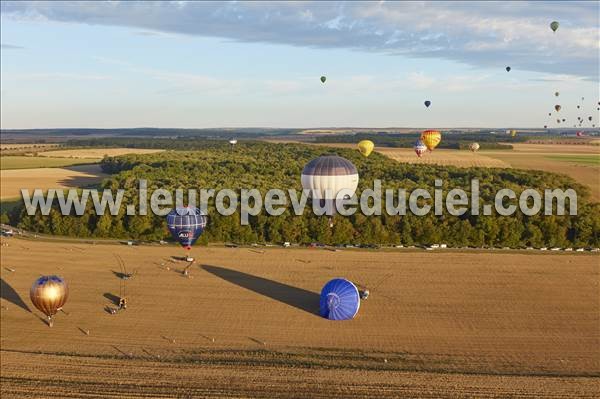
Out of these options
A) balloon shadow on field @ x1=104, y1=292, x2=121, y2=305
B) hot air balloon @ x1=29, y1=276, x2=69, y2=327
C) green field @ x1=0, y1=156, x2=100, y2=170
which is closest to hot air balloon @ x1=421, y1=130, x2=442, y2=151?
balloon shadow on field @ x1=104, y1=292, x2=121, y2=305

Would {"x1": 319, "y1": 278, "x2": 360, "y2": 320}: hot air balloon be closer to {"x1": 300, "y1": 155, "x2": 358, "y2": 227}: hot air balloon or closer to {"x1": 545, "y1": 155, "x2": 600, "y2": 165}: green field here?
{"x1": 300, "y1": 155, "x2": 358, "y2": 227}: hot air balloon

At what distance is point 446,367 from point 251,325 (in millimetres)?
10609

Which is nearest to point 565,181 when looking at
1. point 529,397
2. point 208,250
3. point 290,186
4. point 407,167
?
point 407,167

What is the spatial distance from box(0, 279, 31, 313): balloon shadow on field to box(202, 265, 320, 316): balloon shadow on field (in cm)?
1229

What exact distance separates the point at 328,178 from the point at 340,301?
13014 millimetres

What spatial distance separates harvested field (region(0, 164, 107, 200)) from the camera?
88531 millimetres

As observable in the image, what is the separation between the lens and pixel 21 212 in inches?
2319

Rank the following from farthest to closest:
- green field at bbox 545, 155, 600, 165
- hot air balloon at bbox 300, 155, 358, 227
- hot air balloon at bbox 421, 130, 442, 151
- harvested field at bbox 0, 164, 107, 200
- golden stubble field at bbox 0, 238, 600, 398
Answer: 1. green field at bbox 545, 155, 600, 165
2. harvested field at bbox 0, 164, 107, 200
3. hot air balloon at bbox 421, 130, 442, 151
4. hot air balloon at bbox 300, 155, 358, 227
5. golden stubble field at bbox 0, 238, 600, 398

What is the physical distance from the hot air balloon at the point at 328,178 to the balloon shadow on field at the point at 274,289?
7937mm

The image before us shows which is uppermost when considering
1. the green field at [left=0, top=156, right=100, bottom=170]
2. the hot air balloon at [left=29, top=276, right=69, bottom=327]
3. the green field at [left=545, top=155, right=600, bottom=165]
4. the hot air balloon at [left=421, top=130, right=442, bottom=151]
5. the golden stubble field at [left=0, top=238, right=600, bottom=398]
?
the hot air balloon at [left=421, top=130, right=442, bottom=151]

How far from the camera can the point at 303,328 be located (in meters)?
32.5

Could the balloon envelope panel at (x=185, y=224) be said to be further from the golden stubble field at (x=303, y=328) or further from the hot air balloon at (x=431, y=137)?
the hot air balloon at (x=431, y=137)

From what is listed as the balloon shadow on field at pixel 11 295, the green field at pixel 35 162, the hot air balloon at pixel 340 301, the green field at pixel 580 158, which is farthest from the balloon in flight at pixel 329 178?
the green field at pixel 35 162

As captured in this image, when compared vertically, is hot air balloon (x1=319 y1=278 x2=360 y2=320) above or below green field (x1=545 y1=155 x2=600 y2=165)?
below
